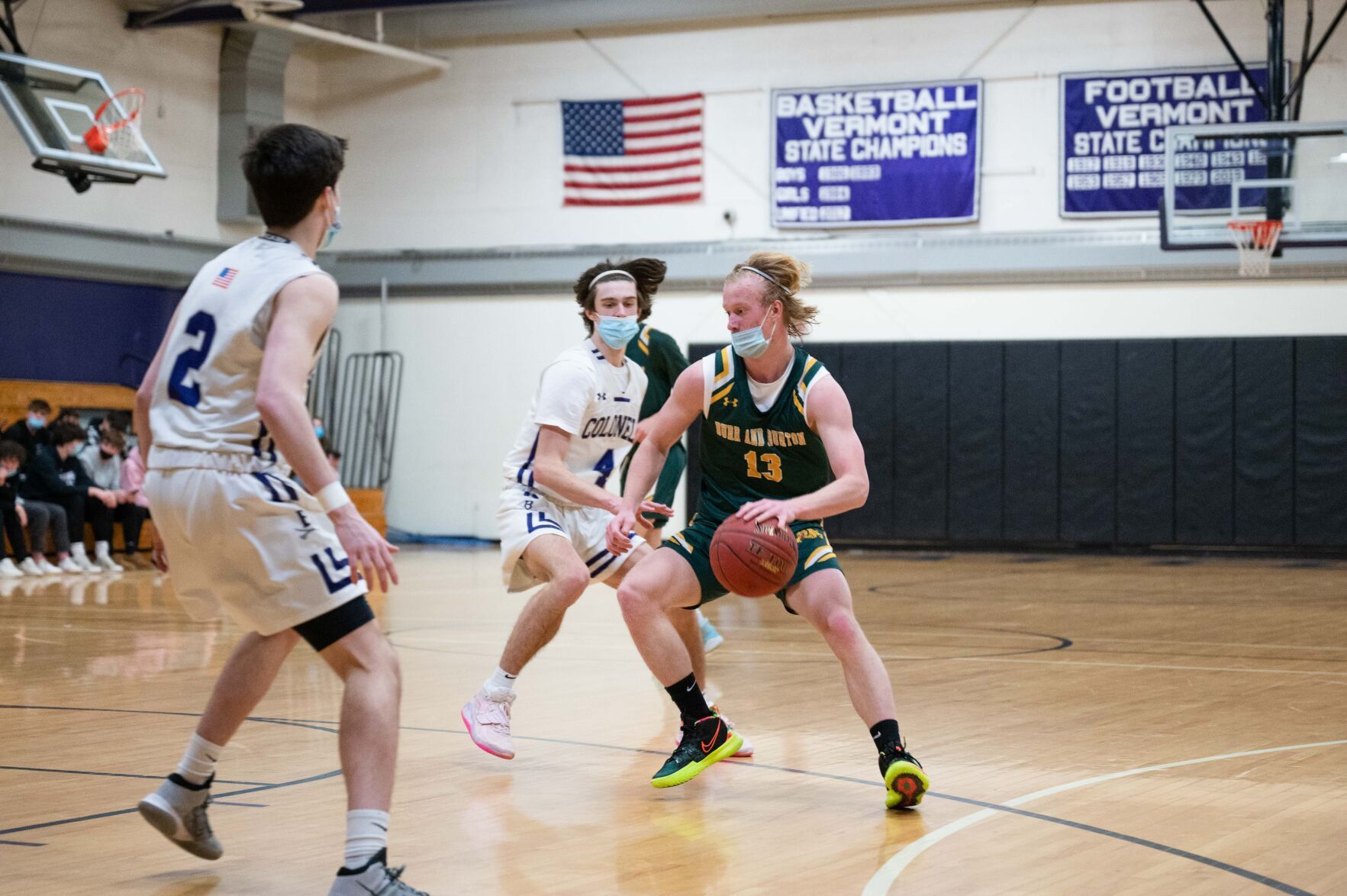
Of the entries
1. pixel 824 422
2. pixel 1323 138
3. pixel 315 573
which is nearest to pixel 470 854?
pixel 315 573

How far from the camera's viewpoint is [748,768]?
4871mm

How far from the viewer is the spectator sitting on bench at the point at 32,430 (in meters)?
13.6

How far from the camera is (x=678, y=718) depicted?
5887 mm

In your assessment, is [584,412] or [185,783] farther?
[584,412]

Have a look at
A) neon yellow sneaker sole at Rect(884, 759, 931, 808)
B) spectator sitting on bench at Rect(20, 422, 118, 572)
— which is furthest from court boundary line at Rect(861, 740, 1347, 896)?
spectator sitting on bench at Rect(20, 422, 118, 572)

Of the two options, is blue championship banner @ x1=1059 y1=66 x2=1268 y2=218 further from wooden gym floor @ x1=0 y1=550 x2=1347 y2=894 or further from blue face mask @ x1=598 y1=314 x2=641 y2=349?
blue face mask @ x1=598 y1=314 x2=641 y2=349

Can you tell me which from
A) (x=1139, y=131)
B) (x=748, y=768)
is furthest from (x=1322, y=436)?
(x=748, y=768)

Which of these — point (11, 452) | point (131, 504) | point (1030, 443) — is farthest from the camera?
point (1030, 443)

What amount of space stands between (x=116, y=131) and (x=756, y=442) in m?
11.5

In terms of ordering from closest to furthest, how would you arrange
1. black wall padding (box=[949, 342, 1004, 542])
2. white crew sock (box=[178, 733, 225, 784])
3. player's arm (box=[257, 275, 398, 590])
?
player's arm (box=[257, 275, 398, 590])
white crew sock (box=[178, 733, 225, 784])
black wall padding (box=[949, 342, 1004, 542])

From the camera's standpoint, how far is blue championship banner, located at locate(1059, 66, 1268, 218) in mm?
16000

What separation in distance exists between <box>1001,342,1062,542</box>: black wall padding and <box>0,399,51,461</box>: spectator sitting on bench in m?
10.1

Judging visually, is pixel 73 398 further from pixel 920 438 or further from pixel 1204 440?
pixel 1204 440

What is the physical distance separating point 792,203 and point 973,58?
263 centimetres
